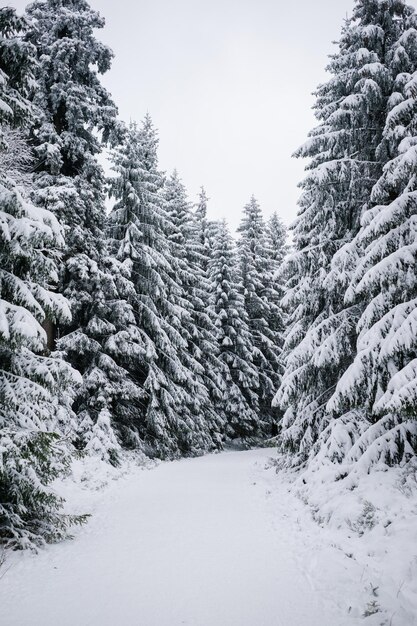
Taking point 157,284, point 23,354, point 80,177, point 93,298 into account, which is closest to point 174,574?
point 23,354

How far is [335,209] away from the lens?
468 inches

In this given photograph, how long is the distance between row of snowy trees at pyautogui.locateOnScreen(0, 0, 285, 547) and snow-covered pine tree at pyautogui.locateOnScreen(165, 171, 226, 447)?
109 mm

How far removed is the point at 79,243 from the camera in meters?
13.2

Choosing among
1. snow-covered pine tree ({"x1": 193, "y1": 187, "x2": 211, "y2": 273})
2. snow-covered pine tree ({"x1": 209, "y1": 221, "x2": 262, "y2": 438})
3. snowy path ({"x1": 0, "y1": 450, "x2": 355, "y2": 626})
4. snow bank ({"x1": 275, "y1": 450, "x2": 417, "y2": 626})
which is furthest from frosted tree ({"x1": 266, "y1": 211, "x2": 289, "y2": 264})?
snowy path ({"x1": 0, "y1": 450, "x2": 355, "y2": 626})

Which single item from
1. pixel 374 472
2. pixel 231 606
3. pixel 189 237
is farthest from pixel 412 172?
pixel 189 237

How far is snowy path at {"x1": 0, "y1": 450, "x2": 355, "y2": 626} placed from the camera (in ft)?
14.1

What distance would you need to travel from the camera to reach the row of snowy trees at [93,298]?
641 centimetres

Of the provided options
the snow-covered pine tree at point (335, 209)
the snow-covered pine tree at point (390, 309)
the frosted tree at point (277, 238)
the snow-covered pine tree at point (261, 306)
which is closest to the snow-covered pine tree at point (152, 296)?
the snow-covered pine tree at point (335, 209)

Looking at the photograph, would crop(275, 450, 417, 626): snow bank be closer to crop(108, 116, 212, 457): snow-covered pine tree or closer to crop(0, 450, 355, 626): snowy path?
crop(0, 450, 355, 626): snowy path

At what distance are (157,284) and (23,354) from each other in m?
12.4

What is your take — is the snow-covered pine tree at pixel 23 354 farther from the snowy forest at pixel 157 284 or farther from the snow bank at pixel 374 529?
the snow bank at pixel 374 529

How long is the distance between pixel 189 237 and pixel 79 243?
13.7 m

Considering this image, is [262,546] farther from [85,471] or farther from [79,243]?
[79,243]

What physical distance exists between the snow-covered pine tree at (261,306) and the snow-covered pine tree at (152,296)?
9.38 meters
